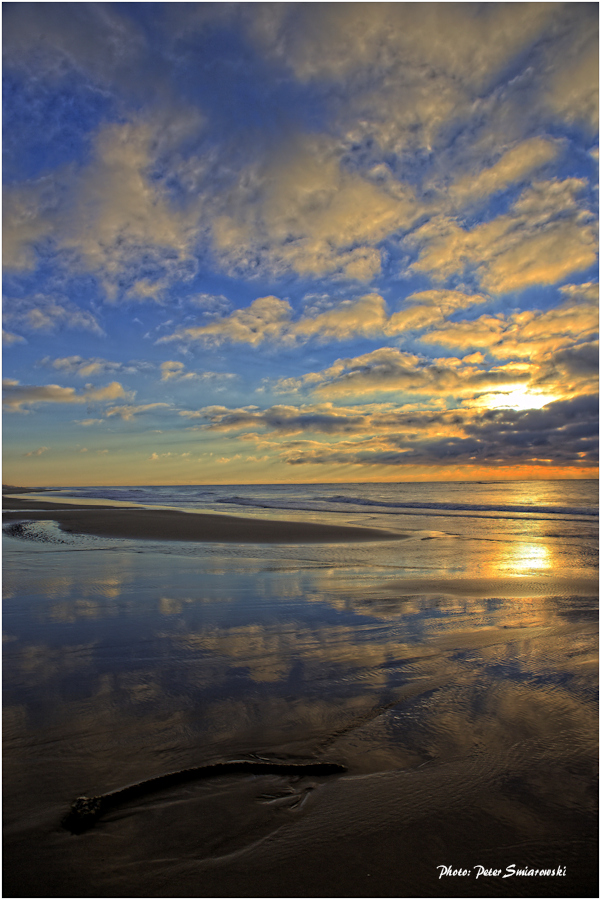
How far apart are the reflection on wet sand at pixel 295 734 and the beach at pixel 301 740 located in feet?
0.05

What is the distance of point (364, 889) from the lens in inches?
93.6

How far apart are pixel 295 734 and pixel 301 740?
0.33 feet

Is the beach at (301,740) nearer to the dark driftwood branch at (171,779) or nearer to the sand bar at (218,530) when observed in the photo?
the dark driftwood branch at (171,779)

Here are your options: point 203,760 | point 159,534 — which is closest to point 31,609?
point 203,760

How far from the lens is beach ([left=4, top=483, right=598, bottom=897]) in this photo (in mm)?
2500

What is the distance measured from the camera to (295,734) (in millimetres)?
3729

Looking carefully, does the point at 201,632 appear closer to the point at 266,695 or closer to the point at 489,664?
the point at 266,695

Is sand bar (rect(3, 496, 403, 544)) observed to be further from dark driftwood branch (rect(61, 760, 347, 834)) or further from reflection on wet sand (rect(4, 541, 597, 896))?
dark driftwood branch (rect(61, 760, 347, 834))

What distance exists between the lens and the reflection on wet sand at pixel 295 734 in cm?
255

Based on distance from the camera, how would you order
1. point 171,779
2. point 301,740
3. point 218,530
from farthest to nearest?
point 218,530 → point 301,740 → point 171,779

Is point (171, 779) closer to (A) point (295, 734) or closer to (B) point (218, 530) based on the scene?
(A) point (295, 734)

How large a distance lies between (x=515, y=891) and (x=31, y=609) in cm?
737

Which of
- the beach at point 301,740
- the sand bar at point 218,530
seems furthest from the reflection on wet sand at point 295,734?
the sand bar at point 218,530

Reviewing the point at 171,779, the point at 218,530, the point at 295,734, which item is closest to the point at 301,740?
the point at 295,734
